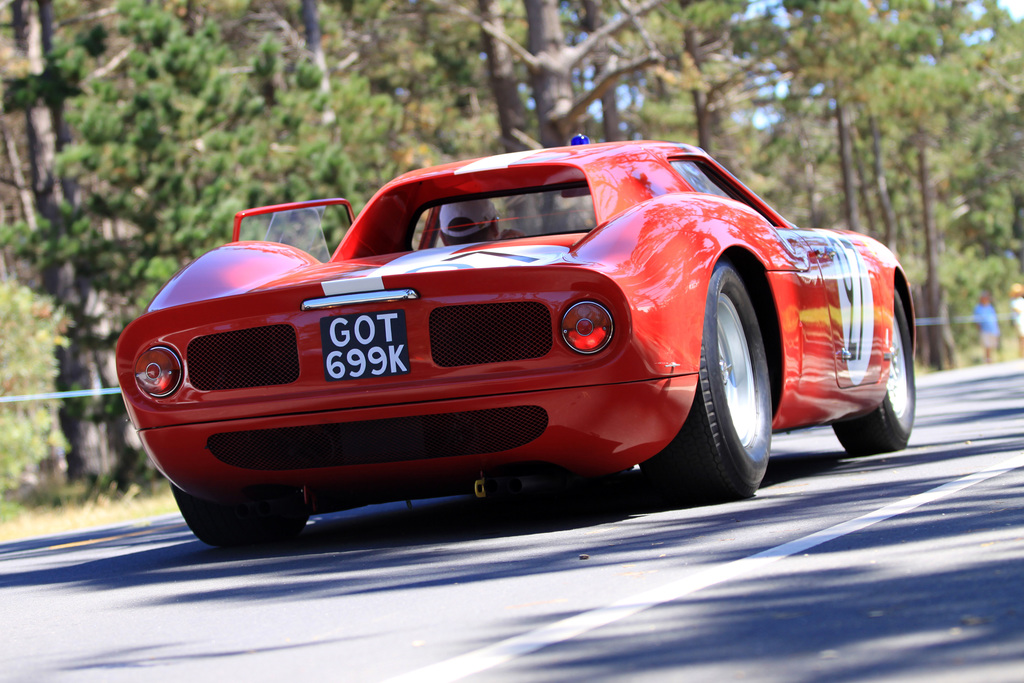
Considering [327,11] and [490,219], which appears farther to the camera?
[327,11]

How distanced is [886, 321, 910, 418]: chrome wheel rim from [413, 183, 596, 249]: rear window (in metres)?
2.19

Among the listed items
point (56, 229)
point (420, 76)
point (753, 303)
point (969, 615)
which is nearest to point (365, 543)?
point (753, 303)

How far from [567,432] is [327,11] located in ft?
90.9

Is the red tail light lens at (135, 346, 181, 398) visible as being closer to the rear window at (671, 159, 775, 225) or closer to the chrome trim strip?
the chrome trim strip

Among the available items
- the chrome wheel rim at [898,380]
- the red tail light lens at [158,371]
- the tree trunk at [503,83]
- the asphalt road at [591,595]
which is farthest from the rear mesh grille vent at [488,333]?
the tree trunk at [503,83]

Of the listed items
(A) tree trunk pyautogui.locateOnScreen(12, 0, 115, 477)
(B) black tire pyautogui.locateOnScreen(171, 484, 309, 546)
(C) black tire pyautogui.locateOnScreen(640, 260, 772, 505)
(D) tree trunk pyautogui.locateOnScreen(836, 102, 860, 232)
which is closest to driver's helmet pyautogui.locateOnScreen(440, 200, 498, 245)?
(C) black tire pyautogui.locateOnScreen(640, 260, 772, 505)

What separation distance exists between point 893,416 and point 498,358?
3060mm

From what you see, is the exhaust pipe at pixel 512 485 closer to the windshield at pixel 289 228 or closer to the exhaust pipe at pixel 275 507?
the exhaust pipe at pixel 275 507

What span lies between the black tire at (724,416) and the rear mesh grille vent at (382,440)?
22.9 inches

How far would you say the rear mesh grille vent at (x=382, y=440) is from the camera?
13.5 feet

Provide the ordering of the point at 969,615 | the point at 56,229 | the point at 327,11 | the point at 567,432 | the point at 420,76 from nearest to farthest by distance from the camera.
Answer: the point at 969,615, the point at 567,432, the point at 56,229, the point at 327,11, the point at 420,76

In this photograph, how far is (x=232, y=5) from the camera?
28266 mm

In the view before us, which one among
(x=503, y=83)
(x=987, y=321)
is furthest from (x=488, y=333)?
(x=987, y=321)

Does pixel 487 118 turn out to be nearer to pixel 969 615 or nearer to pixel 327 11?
pixel 327 11
